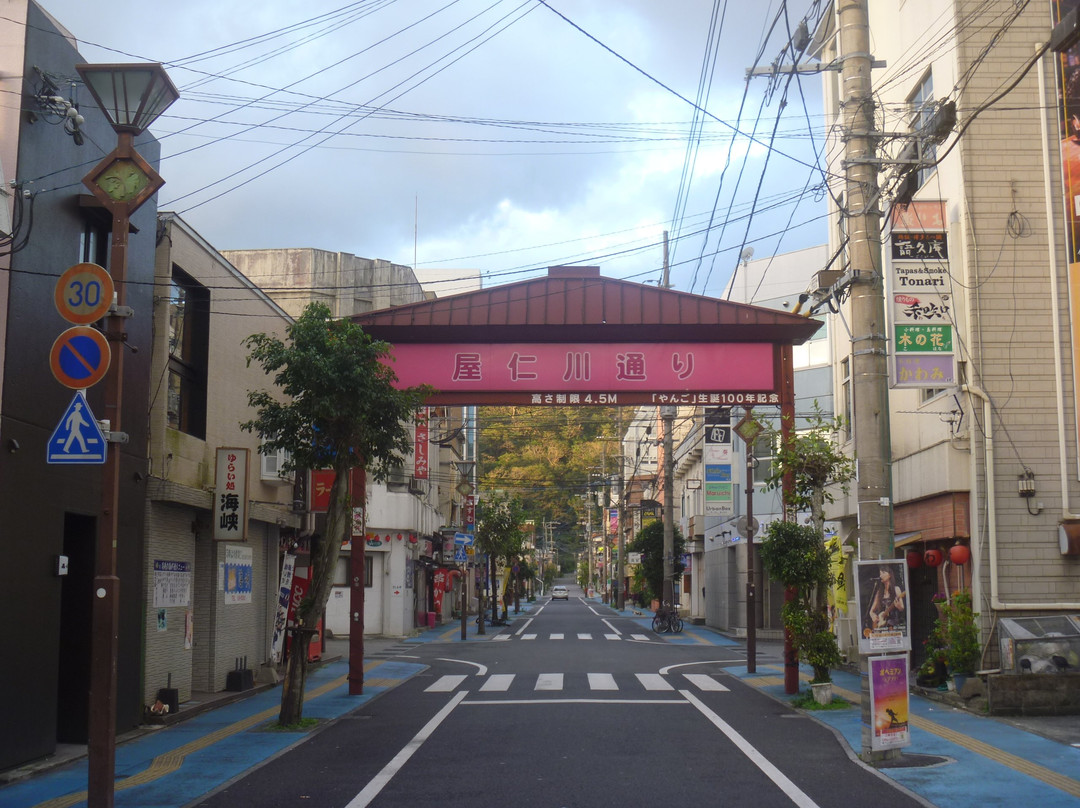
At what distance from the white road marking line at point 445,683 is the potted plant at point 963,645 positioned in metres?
9.09

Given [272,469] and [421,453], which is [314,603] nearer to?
[272,469]

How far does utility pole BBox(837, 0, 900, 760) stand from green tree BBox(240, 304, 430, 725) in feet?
22.8

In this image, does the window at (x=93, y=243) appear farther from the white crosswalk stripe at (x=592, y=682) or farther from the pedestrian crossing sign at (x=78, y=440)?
the white crosswalk stripe at (x=592, y=682)

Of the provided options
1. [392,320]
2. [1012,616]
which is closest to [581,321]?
[392,320]

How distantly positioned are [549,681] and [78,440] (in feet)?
45.9

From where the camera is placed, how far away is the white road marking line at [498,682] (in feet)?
65.4

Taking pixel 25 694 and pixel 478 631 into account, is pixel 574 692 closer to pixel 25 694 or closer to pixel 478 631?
pixel 25 694

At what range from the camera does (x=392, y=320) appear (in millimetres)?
19484

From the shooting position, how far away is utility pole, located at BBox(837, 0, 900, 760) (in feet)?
39.2

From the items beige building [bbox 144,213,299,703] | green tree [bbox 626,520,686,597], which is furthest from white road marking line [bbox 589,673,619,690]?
green tree [bbox 626,520,686,597]

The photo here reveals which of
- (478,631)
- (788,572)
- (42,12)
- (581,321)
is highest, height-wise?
(42,12)

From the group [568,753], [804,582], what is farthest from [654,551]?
[568,753]

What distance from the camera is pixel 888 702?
11539 millimetres

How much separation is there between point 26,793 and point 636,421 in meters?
69.3
